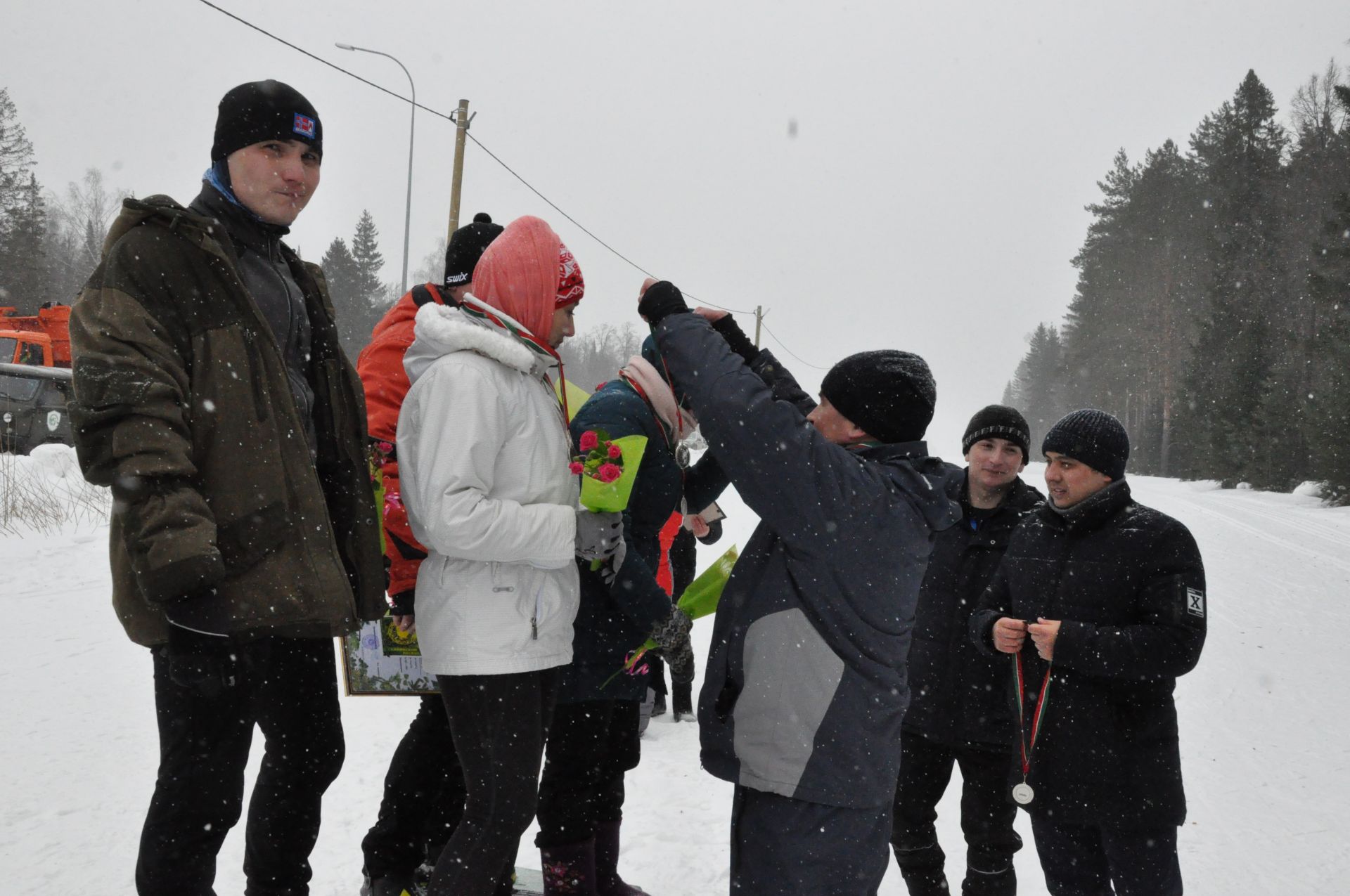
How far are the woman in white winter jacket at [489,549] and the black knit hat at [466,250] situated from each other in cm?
73

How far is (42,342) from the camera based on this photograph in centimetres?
1717

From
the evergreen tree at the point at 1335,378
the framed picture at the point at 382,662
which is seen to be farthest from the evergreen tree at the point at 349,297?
the framed picture at the point at 382,662

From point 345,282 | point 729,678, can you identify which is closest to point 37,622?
point 729,678

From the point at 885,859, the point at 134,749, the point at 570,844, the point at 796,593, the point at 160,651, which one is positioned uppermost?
the point at 796,593

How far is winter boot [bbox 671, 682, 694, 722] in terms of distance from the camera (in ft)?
16.4

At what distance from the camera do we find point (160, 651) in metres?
1.88

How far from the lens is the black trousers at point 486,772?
82.4 inches

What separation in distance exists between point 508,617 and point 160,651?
0.75 metres

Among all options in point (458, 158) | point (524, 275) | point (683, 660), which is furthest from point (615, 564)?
point (458, 158)

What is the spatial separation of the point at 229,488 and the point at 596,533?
2.82ft

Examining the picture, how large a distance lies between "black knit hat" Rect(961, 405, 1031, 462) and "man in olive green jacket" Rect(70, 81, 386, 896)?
7.09 ft

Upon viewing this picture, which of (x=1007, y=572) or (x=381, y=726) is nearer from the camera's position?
(x=1007, y=572)

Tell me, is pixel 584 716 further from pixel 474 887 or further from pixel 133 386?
pixel 133 386

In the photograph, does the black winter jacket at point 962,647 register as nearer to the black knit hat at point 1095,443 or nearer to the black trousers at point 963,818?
the black trousers at point 963,818
